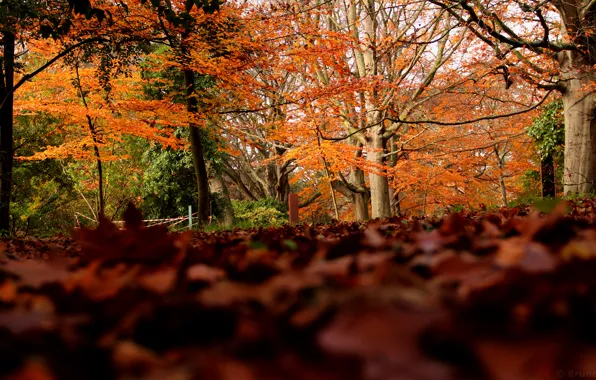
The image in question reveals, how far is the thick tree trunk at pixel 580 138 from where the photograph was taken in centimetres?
976

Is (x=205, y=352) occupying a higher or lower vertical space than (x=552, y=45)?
lower

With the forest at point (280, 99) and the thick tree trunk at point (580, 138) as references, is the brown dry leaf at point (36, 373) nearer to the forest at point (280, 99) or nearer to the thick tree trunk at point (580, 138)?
the forest at point (280, 99)

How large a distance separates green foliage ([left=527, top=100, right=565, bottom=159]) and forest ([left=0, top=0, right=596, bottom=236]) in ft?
0.14

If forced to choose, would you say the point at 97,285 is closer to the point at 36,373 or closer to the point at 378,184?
the point at 36,373

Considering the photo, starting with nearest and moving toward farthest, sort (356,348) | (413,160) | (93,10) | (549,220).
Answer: (356,348), (549,220), (93,10), (413,160)

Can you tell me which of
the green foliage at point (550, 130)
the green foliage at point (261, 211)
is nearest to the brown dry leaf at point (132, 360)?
the green foliage at point (550, 130)

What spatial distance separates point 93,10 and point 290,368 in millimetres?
4841

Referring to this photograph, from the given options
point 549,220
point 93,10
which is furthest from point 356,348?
point 93,10

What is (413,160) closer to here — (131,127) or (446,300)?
(131,127)

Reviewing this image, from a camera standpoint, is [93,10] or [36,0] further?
[36,0]

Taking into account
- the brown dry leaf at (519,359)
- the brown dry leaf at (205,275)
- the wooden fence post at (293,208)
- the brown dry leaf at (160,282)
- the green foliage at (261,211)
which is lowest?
the green foliage at (261,211)

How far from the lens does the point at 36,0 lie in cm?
769

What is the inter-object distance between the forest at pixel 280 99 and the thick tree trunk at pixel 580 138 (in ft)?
0.10

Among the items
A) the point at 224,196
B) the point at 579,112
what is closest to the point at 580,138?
the point at 579,112
